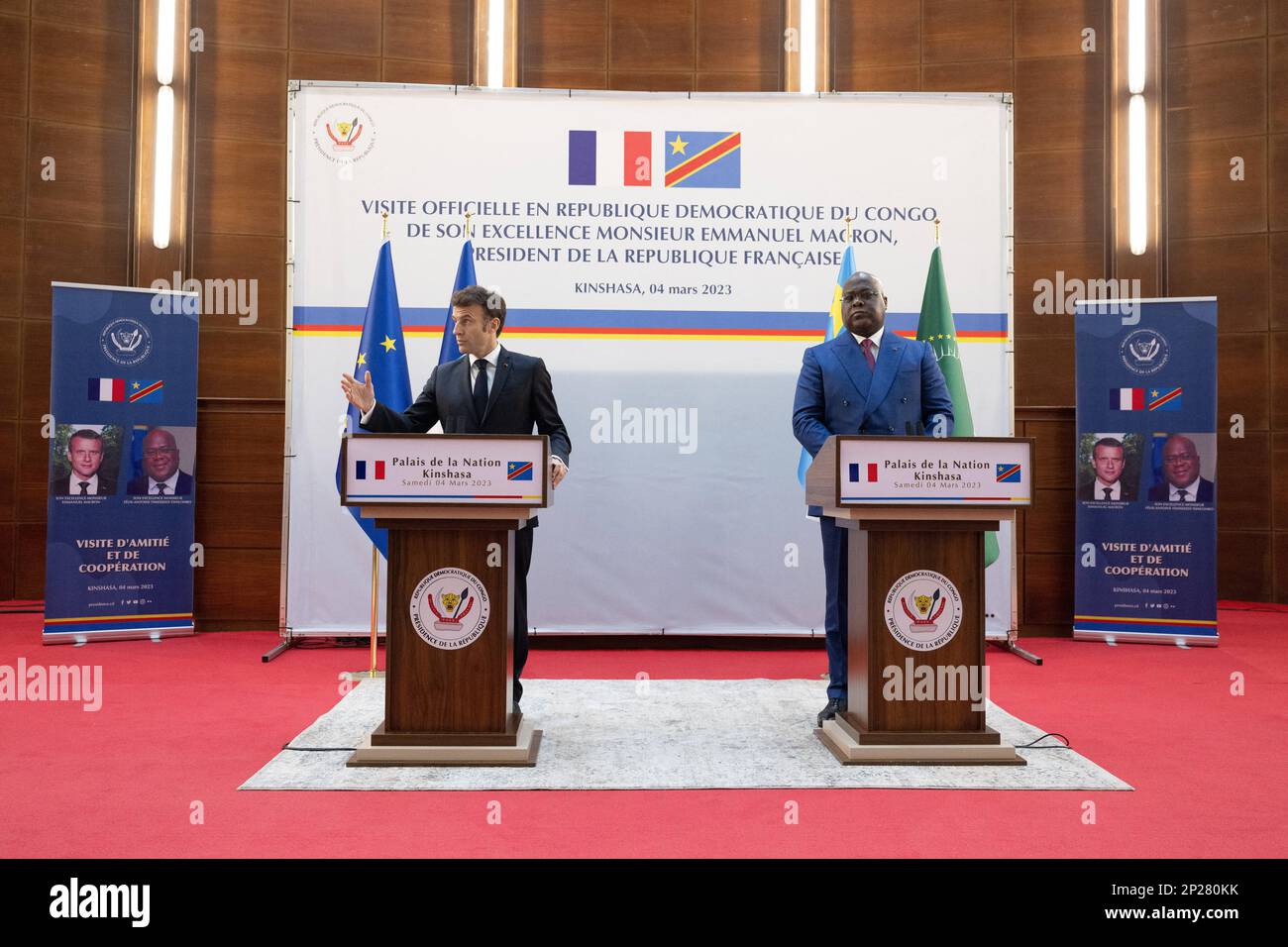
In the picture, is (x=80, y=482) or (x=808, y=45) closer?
(x=80, y=482)

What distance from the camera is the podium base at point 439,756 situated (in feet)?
9.16

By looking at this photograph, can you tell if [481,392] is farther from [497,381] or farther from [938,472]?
[938,472]

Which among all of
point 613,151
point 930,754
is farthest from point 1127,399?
point 930,754

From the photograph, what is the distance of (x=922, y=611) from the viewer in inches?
115

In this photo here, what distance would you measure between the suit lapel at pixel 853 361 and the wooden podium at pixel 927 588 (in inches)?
16.3

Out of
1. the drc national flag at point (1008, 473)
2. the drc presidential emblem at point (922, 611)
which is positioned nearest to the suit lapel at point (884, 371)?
the drc national flag at point (1008, 473)

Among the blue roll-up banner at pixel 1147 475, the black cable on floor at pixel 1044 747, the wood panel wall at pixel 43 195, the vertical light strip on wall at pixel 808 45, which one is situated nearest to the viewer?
the black cable on floor at pixel 1044 747

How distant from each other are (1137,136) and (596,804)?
7234mm

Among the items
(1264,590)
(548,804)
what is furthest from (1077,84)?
(548,804)

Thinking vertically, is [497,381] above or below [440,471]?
above

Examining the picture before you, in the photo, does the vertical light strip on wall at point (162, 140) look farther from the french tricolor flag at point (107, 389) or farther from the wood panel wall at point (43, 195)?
the french tricolor flag at point (107, 389)

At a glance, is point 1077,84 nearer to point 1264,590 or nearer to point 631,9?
point 631,9

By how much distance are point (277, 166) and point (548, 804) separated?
660cm

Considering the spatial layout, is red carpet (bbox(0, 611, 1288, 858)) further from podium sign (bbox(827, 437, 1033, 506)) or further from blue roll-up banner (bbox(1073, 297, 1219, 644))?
blue roll-up banner (bbox(1073, 297, 1219, 644))
